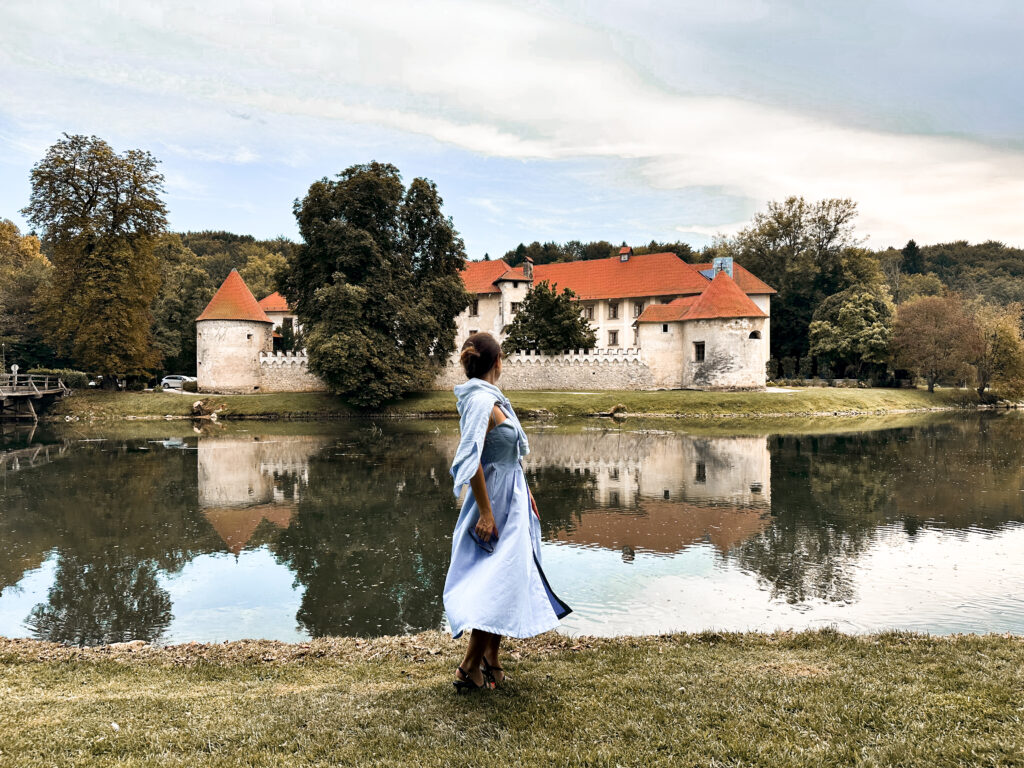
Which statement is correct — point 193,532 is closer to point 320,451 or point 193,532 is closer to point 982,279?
point 320,451

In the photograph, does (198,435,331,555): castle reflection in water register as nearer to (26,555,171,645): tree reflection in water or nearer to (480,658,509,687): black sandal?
(26,555,171,645): tree reflection in water

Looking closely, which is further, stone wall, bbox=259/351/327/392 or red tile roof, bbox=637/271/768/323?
stone wall, bbox=259/351/327/392

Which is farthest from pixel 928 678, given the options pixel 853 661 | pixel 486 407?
pixel 486 407

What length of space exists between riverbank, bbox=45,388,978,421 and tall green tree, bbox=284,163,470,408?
1.61m

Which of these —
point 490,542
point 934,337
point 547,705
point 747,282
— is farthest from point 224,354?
point 934,337

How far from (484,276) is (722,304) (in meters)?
18.7

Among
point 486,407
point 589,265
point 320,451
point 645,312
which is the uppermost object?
point 589,265

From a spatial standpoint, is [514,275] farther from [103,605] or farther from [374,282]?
[103,605]

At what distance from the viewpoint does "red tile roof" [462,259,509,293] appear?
171 feet

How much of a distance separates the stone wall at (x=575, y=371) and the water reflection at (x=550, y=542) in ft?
75.1

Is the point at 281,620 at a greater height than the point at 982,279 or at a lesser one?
lesser

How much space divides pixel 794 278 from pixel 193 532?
50.7 metres

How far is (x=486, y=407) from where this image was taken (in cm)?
443

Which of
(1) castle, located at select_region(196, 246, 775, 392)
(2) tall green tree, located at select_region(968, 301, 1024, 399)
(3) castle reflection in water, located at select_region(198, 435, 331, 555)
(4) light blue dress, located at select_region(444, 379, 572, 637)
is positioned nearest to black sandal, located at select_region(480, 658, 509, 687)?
(4) light blue dress, located at select_region(444, 379, 572, 637)
